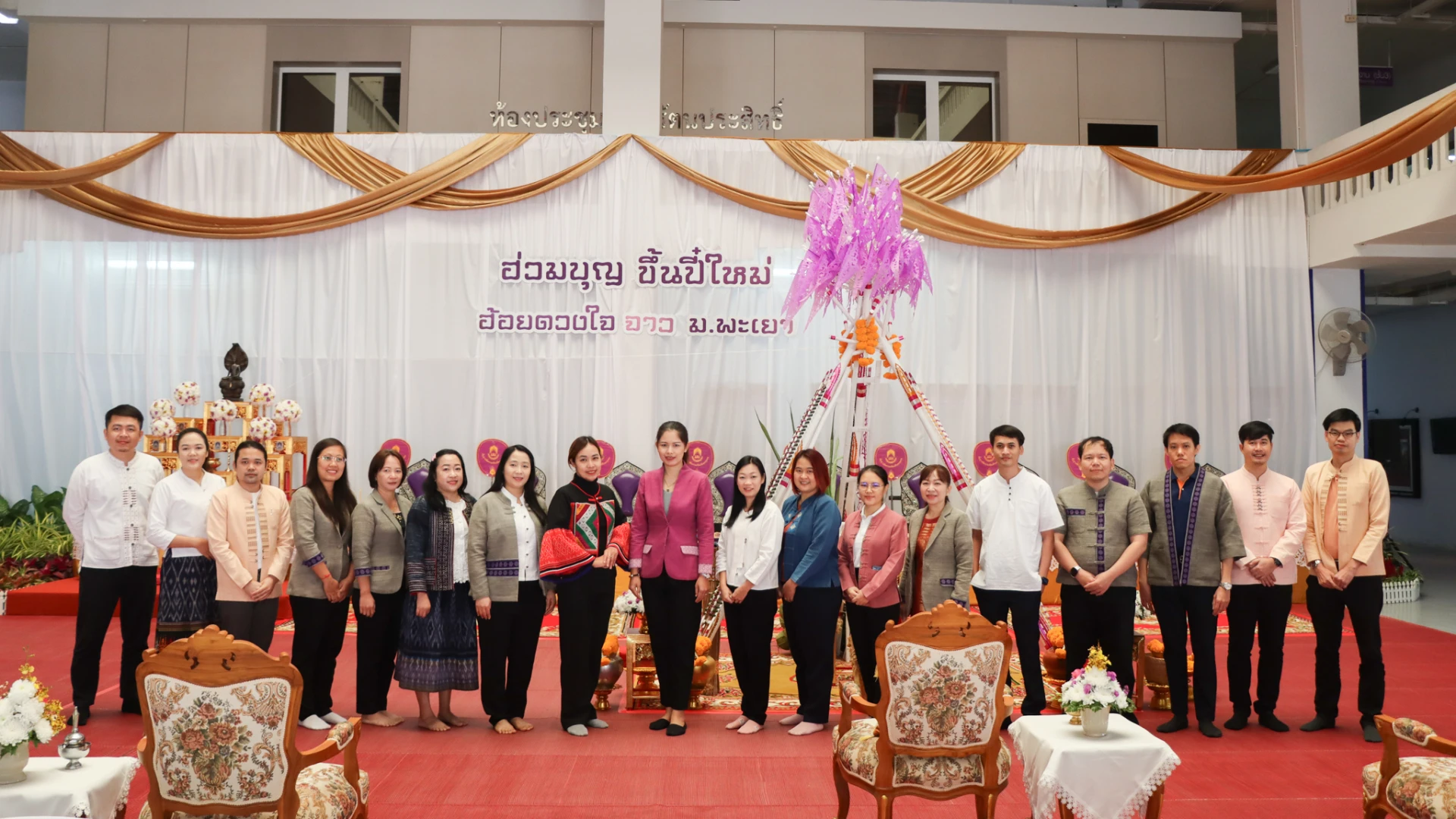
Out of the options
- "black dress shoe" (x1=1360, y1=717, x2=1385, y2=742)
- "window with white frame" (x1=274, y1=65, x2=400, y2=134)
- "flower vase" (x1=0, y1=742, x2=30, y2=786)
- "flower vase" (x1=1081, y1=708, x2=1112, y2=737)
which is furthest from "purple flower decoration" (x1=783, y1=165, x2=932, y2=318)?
"window with white frame" (x1=274, y1=65, x2=400, y2=134)

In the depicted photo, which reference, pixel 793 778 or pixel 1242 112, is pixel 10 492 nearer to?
pixel 793 778

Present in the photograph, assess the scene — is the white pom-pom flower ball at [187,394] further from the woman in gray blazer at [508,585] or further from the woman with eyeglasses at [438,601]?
the woman in gray blazer at [508,585]

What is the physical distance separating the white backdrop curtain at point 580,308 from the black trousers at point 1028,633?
383 centimetres

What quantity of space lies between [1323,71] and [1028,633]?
6400 millimetres

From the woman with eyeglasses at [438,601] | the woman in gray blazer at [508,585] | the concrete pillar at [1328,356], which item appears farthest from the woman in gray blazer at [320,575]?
the concrete pillar at [1328,356]

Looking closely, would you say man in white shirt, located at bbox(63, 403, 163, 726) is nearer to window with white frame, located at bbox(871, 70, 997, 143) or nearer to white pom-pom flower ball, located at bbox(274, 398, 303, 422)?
white pom-pom flower ball, located at bbox(274, 398, 303, 422)

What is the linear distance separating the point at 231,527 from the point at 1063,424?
20.1 ft

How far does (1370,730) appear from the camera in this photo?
4031 mm

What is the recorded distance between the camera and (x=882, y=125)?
9227 millimetres

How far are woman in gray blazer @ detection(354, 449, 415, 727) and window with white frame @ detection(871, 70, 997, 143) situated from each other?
6.47 m

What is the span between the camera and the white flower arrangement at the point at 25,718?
2244mm

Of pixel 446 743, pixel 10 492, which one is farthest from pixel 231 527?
pixel 10 492

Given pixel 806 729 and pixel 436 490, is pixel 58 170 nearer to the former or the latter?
pixel 436 490

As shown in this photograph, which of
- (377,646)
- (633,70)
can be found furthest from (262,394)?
(377,646)
